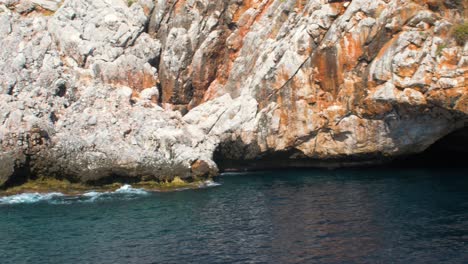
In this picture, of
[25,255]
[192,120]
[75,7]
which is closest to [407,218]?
[25,255]

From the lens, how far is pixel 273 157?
56.8 m

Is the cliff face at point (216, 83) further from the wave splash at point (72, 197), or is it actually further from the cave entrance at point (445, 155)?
the cave entrance at point (445, 155)

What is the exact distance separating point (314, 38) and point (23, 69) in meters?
29.5

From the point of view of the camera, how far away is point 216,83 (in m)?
60.3

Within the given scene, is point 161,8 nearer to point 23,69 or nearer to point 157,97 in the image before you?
point 157,97

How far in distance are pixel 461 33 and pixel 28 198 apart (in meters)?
39.3

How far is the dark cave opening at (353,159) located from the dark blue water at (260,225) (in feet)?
23.0

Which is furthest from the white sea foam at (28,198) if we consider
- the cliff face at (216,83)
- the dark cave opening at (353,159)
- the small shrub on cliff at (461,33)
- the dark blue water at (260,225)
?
the small shrub on cliff at (461,33)

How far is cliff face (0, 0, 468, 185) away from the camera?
4409 centimetres

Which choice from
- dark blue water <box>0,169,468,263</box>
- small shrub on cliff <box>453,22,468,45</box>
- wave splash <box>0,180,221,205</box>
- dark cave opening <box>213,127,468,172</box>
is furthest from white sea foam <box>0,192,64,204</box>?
small shrub on cliff <box>453,22,468,45</box>

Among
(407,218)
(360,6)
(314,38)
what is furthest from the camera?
(314,38)

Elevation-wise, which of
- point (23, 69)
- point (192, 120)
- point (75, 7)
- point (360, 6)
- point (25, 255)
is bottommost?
point (25, 255)

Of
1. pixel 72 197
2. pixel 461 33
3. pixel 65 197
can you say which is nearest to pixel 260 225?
pixel 72 197

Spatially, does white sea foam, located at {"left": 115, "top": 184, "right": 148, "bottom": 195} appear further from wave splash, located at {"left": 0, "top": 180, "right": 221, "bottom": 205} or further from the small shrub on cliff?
the small shrub on cliff
